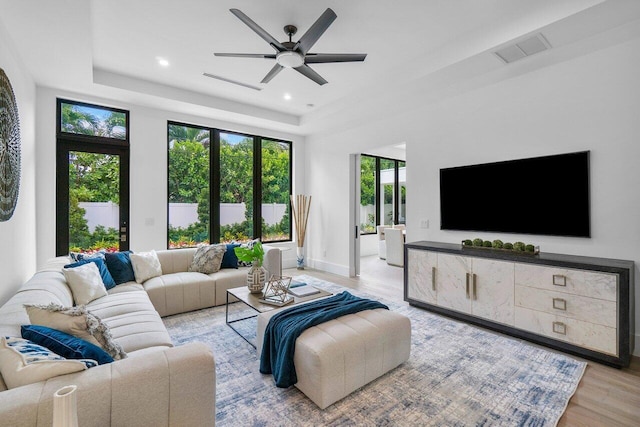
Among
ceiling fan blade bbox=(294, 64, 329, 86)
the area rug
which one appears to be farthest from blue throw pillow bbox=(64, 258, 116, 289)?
ceiling fan blade bbox=(294, 64, 329, 86)

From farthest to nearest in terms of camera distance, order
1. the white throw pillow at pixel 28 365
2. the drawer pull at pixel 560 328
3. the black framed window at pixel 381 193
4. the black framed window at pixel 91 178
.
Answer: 1. the black framed window at pixel 381 193
2. the black framed window at pixel 91 178
3. the drawer pull at pixel 560 328
4. the white throw pillow at pixel 28 365

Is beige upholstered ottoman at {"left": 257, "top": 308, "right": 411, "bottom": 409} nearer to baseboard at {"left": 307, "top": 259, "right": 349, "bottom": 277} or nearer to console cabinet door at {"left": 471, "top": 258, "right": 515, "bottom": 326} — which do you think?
console cabinet door at {"left": 471, "top": 258, "right": 515, "bottom": 326}

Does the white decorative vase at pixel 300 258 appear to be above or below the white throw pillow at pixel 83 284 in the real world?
below

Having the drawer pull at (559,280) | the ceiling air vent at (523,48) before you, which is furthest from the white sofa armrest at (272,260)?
the ceiling air vent at (523,48)

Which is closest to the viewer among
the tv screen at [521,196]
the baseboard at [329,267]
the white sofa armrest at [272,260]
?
the tv screen at [521,196]

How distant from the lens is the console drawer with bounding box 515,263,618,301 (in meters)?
2.50

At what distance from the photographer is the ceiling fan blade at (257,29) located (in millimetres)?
2264

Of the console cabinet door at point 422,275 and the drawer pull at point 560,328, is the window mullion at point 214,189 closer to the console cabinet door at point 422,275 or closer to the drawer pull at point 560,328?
the console cabinet door at point 422,275

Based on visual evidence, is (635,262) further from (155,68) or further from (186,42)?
(155,68)

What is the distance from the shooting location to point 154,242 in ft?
15.8

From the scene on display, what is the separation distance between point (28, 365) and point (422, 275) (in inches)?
144

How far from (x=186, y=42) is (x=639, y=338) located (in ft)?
17.5

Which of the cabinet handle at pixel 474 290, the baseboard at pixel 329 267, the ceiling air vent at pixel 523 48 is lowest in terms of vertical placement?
the baseboard at pixel 329 267

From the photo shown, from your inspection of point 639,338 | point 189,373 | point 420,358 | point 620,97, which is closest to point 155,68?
point 189,373
